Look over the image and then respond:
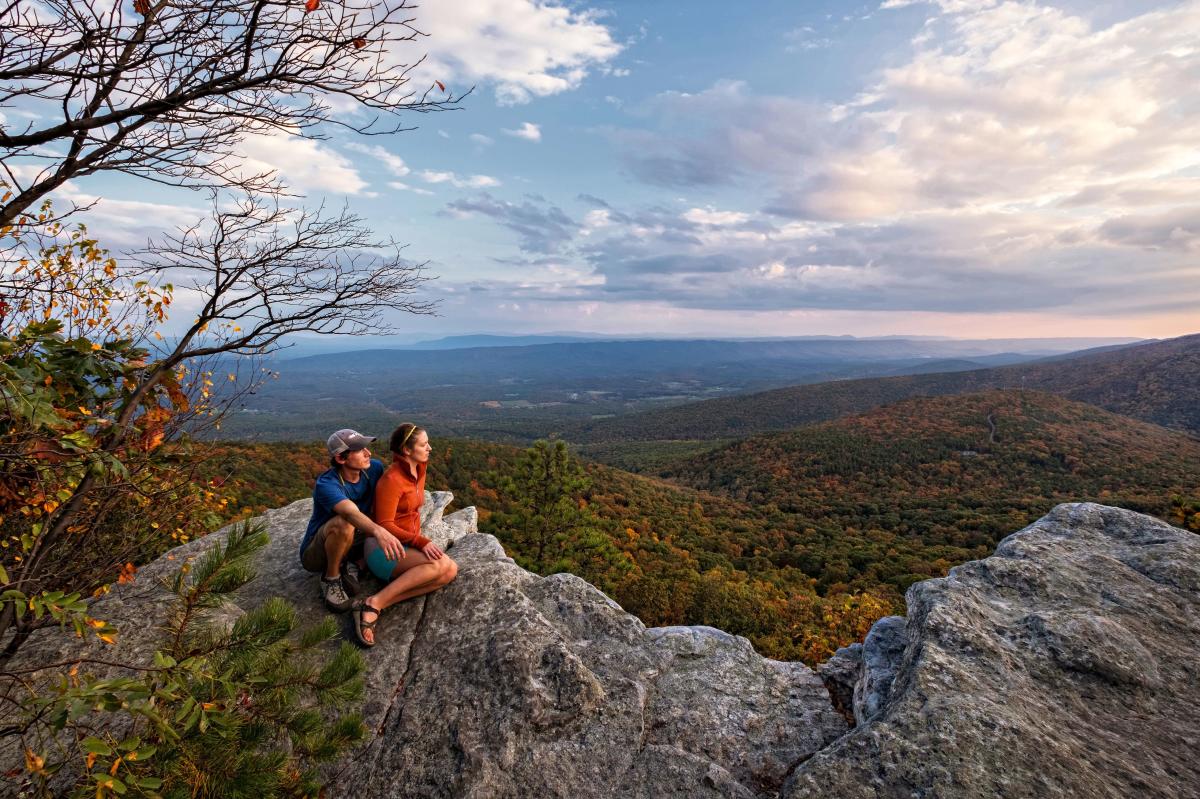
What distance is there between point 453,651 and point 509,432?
146987 mm

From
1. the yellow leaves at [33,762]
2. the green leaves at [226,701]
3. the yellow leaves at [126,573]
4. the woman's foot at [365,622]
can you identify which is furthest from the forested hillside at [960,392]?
the yellow leaves at [33,762]

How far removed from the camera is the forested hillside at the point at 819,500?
570 inches

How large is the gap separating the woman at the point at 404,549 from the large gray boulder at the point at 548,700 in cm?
28

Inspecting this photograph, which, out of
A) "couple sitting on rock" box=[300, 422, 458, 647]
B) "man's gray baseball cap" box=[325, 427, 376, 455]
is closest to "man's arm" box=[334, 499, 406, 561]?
"couple sitting on rock" box=[300, 422, 458, 647]

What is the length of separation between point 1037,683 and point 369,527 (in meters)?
6.02

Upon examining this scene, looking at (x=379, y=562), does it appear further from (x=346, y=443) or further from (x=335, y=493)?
(x=346, y=443)

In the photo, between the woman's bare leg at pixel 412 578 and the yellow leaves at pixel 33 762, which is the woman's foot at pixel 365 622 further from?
the yellow leaves at pixel 33 762

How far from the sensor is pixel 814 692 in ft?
15.9

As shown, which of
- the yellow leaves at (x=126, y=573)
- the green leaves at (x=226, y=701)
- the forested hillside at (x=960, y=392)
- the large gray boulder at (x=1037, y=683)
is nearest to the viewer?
the green leaves at (x=226, y=701)

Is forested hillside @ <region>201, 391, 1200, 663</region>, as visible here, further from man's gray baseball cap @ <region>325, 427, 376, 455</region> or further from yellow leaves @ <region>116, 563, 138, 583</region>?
yellow leaves @ <region>116, 563, 138, 583</region>

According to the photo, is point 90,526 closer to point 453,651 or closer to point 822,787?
point 453,651

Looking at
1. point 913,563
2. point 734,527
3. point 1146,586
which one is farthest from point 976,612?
point 734,527

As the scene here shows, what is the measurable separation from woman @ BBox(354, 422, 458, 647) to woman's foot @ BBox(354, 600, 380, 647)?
1 centimetres

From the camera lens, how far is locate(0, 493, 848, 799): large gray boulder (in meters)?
3.90
